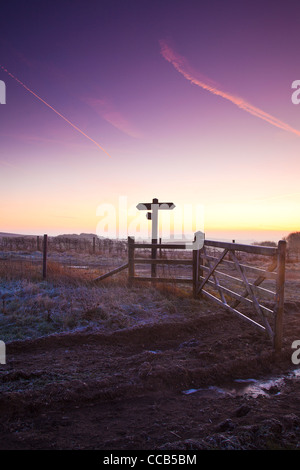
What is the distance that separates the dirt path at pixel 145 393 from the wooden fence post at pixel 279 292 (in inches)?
10.0

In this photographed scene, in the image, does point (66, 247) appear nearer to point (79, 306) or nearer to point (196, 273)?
point (196, 273)

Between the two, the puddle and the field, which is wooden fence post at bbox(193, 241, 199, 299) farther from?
the puddle

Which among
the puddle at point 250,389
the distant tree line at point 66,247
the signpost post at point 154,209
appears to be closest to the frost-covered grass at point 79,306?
the signpost post at point 154,209

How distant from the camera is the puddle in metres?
4.13

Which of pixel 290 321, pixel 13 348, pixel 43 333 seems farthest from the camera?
pixel 290 321

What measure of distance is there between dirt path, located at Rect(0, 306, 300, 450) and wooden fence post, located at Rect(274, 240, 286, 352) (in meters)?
0.25

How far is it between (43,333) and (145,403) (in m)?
3.32

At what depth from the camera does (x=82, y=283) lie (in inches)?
396

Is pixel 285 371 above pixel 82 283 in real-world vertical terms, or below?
below

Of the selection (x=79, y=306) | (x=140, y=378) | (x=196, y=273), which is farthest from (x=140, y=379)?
(x=196, y=273)

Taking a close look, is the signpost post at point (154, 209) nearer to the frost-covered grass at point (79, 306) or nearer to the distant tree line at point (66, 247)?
the frost-covered grass at point (79, 306)

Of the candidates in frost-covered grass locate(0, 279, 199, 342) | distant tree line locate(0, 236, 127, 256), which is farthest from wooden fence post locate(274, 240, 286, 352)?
distant tree line locate(0, 236, 127, 256)
